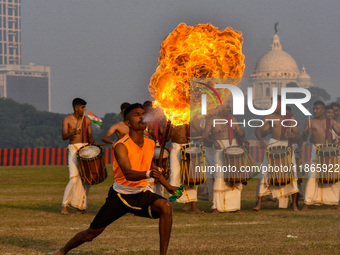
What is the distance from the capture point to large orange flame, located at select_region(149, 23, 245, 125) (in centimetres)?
982

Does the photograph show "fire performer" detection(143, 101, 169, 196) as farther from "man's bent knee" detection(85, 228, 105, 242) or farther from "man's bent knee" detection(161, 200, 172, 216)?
"man's bent knee" detection(161, 200, 172, 216)

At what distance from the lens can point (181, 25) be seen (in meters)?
11.7

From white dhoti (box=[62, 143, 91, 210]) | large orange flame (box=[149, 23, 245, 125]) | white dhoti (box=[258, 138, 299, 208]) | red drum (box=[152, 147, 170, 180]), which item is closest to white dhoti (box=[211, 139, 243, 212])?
white dhoti (box=[258, 138, 299, 208])

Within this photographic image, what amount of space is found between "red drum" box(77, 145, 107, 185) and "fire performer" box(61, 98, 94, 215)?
0.14m

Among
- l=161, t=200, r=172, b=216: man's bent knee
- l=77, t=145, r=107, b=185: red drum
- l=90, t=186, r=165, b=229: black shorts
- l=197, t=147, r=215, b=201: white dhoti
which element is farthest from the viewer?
l=197, t=147, r=215, b=201: white dhoti

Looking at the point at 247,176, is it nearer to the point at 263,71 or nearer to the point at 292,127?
the point at 292,127

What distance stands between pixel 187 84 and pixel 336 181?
24.1 ft

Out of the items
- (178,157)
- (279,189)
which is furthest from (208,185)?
(279,189)

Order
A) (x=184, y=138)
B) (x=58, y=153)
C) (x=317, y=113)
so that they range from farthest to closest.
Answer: (x=58, y=153)
(x=317, y=113)
(x=184, y=138)

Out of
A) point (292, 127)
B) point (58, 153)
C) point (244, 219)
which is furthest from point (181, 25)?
point (58, 153)

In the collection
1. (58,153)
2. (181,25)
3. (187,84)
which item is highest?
(181,25)

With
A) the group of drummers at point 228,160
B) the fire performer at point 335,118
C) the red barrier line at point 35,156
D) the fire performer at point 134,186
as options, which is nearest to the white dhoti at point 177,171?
the group of drummers at point 228,160

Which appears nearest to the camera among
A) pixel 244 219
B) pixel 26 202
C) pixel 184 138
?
pixel 244 219

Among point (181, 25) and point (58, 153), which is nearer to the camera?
point (181, 25)
